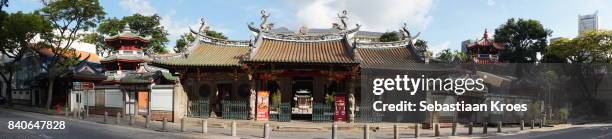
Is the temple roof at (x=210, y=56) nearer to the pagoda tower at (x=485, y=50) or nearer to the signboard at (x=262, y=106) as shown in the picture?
the signboard at (x=262, y=106)

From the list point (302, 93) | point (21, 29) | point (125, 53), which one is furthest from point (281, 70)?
point (21, 29)

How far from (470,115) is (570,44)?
24161mm

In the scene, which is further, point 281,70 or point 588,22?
point 588,22

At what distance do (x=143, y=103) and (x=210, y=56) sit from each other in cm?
507

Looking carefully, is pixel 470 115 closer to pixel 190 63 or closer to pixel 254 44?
pixel 254 44

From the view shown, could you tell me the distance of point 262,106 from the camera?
30172mm

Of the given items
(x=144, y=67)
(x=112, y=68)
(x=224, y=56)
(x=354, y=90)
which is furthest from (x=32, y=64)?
(x=354, y=90)

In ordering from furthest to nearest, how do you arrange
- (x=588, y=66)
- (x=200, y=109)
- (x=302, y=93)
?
(x=588, y=66) → (x=302, y=93) → (x=200, y=109)

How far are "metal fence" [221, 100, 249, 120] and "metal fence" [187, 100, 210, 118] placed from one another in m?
1.16

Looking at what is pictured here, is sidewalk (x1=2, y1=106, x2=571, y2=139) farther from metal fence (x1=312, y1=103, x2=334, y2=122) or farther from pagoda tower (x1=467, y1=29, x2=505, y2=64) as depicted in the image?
pagoda tower (x1=467, y1=29, x2=505, y2=64)

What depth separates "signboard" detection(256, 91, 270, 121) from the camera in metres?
30.1

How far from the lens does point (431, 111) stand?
3023cm

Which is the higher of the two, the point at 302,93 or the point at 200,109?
the point at 302,93

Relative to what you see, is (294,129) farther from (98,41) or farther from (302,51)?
(98,41)
